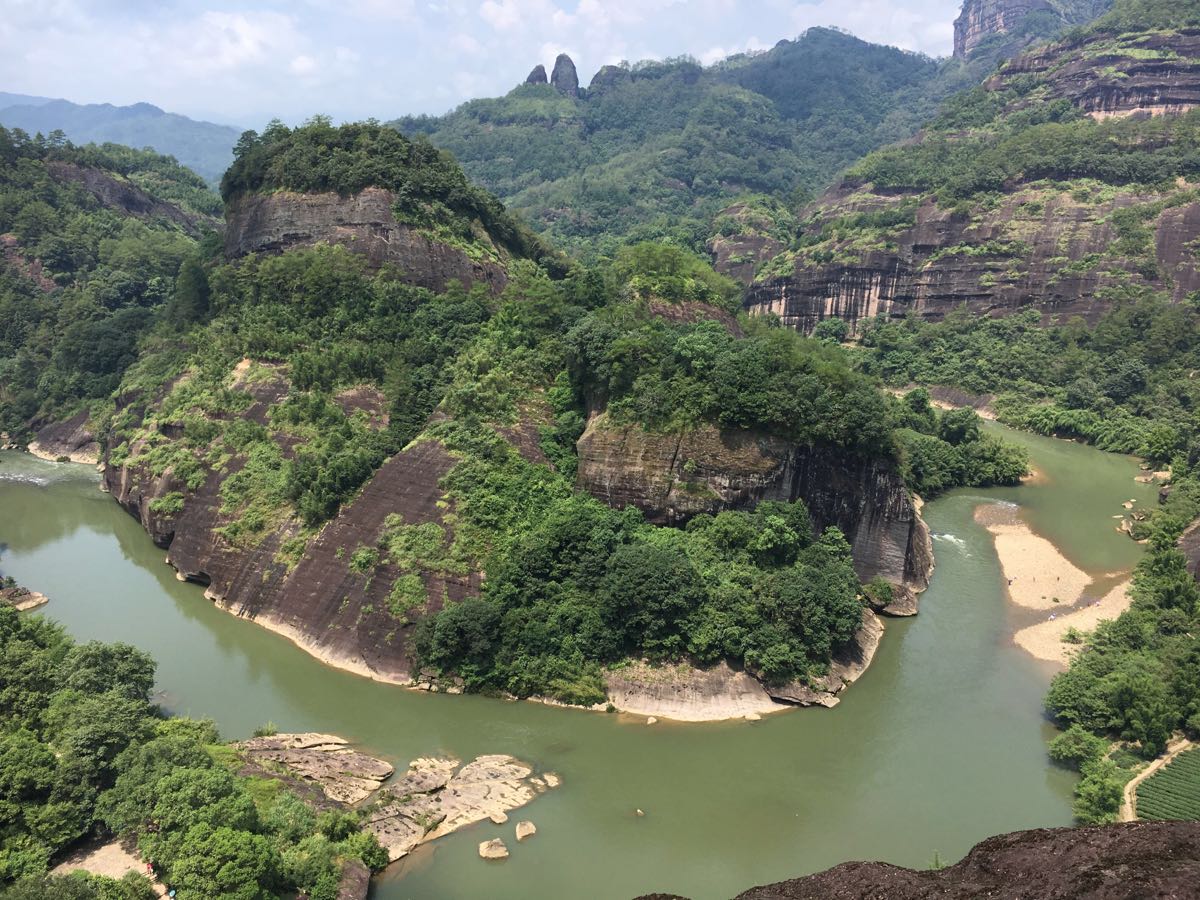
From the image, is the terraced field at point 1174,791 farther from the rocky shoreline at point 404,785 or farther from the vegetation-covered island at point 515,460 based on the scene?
the rocky shoreline at point 404,785

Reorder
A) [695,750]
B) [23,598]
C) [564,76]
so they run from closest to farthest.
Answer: [695,750] → [23,598] → [564,76]

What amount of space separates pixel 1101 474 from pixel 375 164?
43.9 m

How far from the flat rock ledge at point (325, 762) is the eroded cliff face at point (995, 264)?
62.9 meters

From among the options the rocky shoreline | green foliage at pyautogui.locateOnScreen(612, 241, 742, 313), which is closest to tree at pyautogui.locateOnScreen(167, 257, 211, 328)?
green foliage at pyautogui.locateOnScreen(612, 241, 742, 313)

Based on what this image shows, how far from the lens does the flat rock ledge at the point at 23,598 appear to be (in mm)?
31562

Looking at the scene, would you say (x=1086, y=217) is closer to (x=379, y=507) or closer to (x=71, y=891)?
(x=379, y=507)

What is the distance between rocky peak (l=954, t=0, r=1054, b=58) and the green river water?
626 feet

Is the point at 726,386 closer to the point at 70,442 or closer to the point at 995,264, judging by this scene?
the point at 70,442

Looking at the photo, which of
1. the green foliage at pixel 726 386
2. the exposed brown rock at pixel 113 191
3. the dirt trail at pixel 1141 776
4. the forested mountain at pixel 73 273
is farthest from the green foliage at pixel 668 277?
the exposed brown rock at pixel 113 191

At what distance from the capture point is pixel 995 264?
70.1 meters

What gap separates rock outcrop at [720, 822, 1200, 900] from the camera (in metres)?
8.79

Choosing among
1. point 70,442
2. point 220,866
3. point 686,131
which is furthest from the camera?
point 686,131

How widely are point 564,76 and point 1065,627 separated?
165 m

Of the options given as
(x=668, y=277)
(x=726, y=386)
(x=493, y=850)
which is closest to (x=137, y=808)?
(x=493, y=850)
